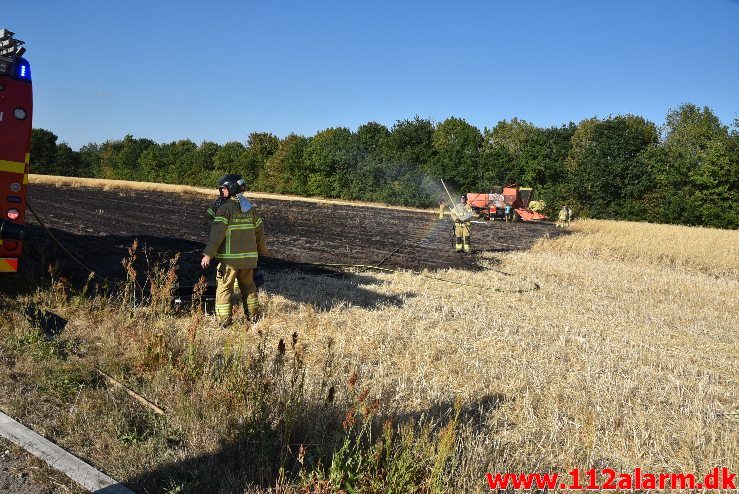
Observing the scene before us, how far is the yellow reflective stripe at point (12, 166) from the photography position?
6.06 metres

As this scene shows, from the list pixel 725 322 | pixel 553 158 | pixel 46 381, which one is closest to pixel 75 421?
pixel 46 381

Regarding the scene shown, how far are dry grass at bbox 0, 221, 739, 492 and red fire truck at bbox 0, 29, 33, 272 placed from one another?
1.01m

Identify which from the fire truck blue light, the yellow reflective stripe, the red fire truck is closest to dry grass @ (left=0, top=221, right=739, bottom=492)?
the red fire truck

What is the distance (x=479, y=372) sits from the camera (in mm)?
5262

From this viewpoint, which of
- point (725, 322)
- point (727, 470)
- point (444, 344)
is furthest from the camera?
point (725, 322)

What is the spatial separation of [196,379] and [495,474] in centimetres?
226

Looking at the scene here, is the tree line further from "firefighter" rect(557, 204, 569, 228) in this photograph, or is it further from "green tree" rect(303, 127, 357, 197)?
"firefighter" rect(557, 204, 569, 228)

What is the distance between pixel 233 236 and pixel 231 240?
0.17 feet

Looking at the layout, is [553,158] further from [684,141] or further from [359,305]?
[359,305]

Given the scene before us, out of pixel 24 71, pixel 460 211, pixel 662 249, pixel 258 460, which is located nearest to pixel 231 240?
pixel 24 71

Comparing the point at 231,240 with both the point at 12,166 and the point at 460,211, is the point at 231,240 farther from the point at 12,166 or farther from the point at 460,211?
the point at 460,211

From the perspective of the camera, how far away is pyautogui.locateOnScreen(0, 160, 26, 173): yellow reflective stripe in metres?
6.06

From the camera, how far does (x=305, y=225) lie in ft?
72.6

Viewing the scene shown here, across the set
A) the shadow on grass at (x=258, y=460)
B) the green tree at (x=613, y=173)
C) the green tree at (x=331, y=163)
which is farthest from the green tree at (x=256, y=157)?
the shadow on grass at (x=258, y=460)
